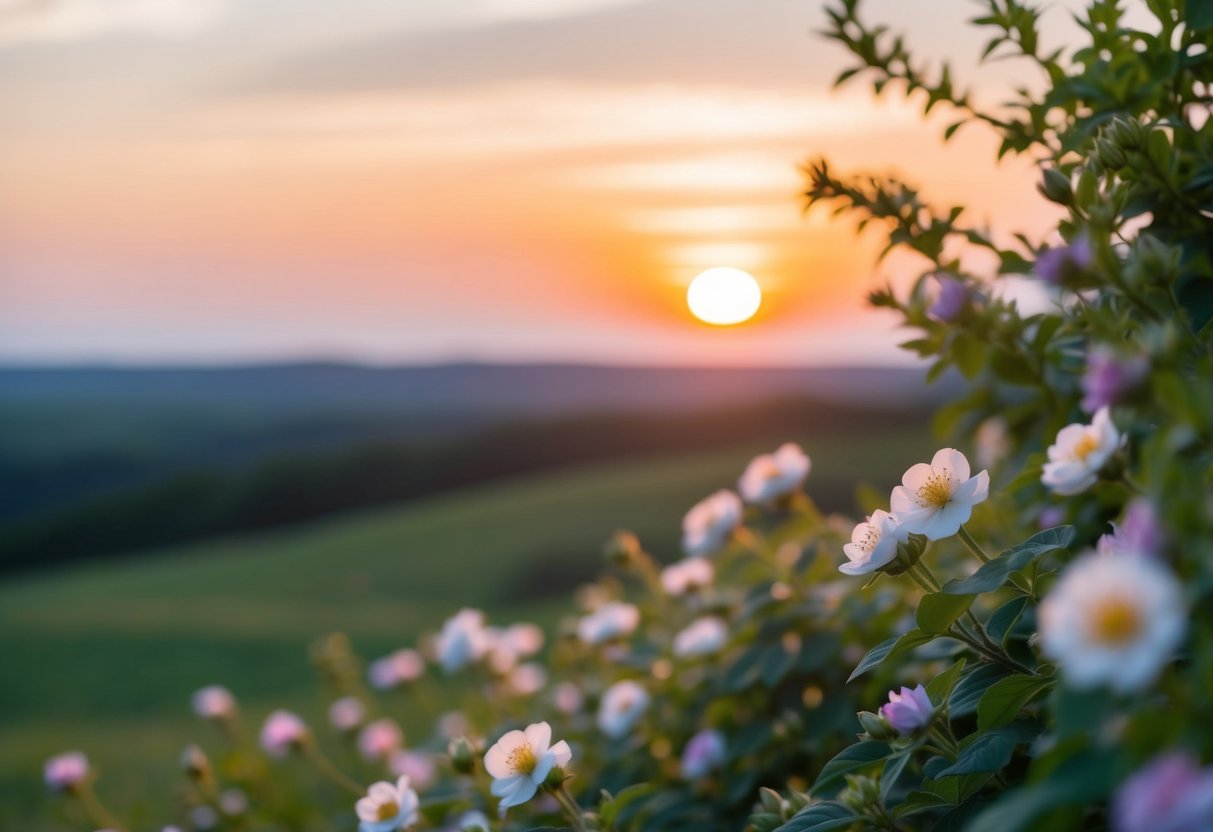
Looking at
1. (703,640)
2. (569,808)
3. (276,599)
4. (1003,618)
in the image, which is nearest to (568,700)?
(703,640)

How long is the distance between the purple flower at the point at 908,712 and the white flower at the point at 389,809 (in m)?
0.67

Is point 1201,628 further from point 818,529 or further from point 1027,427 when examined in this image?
point 1027,427

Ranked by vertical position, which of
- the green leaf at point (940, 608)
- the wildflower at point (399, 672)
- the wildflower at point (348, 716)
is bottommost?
the green leaf at point (940, 608)

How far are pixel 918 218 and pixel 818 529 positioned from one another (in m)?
0.84

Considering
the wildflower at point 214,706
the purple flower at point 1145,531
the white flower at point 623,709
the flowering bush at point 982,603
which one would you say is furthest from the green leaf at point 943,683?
the wildflower at point 214,706

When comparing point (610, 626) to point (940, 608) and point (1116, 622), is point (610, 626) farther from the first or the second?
point (1116, 622)

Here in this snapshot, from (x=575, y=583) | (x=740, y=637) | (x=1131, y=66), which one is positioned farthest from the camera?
(x=575, y=583)

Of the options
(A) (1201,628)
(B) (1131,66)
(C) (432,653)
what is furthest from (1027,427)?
(C) (432,653)

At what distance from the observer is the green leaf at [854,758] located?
1.15m

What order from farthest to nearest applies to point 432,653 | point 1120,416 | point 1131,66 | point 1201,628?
point 432,653, point 1131,66, point 1120,416, point 1201,628

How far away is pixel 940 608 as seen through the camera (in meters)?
1.00

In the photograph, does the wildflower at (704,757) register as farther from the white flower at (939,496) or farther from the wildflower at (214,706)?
the wildflower at (214,706)

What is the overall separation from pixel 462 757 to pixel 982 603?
3.92 feet

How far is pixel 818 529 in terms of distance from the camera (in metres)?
2.20
